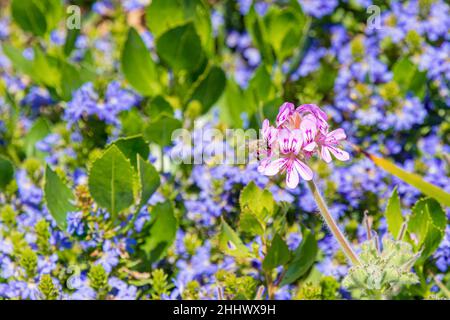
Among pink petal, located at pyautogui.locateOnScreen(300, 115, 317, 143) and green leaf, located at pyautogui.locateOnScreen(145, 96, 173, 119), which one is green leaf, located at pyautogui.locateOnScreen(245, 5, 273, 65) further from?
pink petal, located at pyautogui.locateOnScreen(300, 115, 317, 143)

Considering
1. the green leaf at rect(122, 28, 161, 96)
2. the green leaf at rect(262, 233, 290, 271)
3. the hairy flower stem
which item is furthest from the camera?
the green leaf at rect(122, 28, 161, 96)

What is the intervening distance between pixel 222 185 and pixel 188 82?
25.0 inches

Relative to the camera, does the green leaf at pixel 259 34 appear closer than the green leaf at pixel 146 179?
No

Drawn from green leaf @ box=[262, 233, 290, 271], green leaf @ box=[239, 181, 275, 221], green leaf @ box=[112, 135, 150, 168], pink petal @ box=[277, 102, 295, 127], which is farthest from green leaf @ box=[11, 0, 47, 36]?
pink petal @ box=[277, 102, 295, 127]

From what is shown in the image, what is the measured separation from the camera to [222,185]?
2.43m

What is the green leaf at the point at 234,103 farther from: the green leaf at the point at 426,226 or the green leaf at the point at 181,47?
the green leaf at the point at 426,226

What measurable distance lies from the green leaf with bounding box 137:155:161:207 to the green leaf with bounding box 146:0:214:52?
0.75 m

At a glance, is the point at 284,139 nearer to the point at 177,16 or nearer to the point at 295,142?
the point at 295,142

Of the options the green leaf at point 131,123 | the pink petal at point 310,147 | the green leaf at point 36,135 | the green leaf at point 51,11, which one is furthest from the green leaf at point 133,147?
the green leaf at point 51,11

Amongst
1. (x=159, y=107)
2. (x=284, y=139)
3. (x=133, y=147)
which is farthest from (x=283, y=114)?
(x=159, y=107)

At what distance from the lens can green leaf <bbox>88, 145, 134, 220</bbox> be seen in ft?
6.91

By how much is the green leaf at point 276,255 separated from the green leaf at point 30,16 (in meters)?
1.43

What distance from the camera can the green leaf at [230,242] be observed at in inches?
84.0

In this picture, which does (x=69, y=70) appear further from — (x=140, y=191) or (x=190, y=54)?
(x=140, y=191)
